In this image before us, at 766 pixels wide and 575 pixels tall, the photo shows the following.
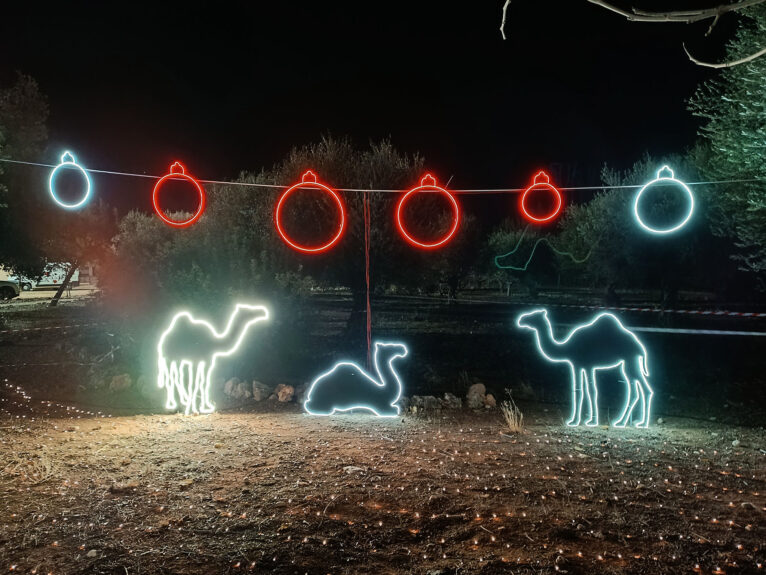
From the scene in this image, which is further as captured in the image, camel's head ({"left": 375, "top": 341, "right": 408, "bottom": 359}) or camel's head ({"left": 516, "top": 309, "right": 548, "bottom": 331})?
camel's head ({"left": 375, "top": 341, "right": 408, "bottom": 359})

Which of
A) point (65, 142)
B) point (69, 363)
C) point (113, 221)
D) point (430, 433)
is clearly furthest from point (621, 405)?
point (113, 221)

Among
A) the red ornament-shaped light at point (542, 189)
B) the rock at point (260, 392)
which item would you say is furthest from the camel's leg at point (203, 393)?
the red ornament-shaped light at point (542, 189)

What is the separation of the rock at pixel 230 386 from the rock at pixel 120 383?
200 centimetres

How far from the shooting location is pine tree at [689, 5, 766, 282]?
10398 millimetres

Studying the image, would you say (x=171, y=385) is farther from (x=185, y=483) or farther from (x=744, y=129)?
(x=744, y=129)

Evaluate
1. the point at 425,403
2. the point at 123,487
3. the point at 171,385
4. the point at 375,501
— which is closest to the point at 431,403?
the point at 425,403

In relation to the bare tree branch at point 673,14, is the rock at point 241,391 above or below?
below

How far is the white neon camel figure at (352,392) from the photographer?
8312mm

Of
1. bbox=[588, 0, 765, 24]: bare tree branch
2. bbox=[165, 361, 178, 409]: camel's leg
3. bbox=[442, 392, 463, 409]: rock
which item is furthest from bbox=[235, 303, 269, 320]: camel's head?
bbox=[588, 0, 765, 24]: bare tree branch

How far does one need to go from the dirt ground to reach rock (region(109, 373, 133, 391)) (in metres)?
3.35

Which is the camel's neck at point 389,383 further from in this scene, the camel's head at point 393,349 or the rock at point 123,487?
the rock at point 123,487

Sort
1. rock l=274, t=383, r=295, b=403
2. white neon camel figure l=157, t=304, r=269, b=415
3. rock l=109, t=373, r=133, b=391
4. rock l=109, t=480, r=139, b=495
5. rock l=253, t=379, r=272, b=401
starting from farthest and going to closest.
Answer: rock l=109, t=373, r=133, b=391
rock l=253, t=379, r=272, b=401
rock l=274, t=383, r=295, b=403
white neon camel figure l=157, t=304, r=269, b=415
rock l=109, t=480, r=139, b=495

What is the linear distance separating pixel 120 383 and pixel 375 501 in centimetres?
784

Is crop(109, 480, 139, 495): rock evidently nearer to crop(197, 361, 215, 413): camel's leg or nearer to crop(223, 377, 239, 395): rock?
crop(197, 361, 215, 413): camel's leg
